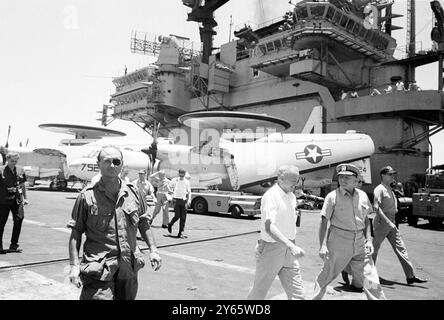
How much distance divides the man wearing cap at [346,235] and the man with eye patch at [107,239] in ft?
8.51

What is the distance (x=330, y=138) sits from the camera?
76.4 ft

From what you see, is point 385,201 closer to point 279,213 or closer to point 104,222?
point 279,213

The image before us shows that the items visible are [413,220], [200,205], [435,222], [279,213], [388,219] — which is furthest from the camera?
[200,205]

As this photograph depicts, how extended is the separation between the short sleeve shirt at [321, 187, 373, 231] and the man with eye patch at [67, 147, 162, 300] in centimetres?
280

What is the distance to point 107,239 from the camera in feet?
9.97

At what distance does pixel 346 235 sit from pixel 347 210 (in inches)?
14.0

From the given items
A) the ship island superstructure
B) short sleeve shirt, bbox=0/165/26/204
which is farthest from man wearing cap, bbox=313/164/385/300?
the ship island superstructure

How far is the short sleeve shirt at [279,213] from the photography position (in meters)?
4.06

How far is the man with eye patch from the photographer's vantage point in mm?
2898

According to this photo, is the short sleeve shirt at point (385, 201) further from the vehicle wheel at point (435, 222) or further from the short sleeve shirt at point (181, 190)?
the vehicle wheel at point (435, 222)

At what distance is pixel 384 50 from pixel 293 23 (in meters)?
10.4

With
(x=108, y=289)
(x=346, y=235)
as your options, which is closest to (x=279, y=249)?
(x=346, y=235)
